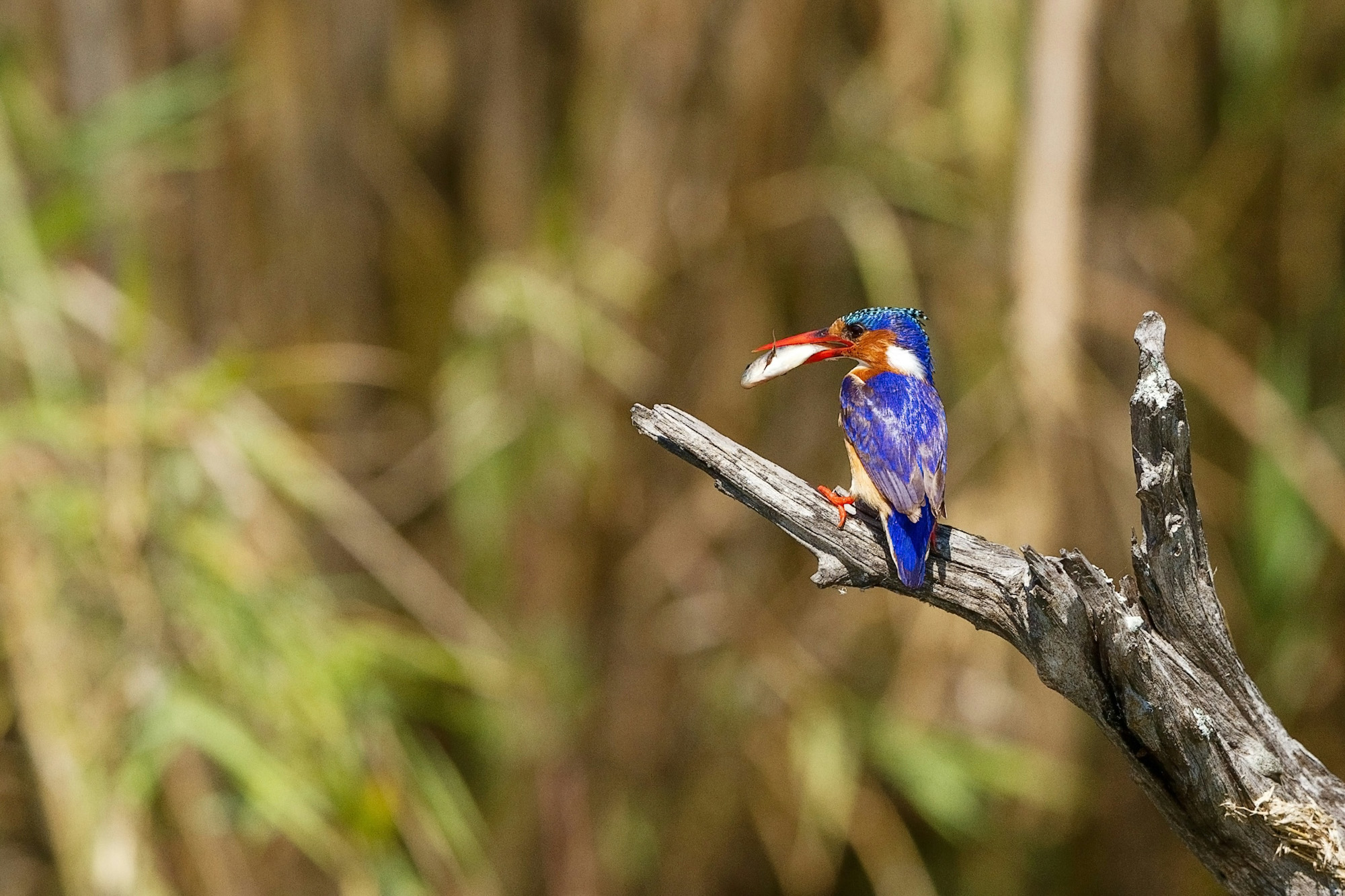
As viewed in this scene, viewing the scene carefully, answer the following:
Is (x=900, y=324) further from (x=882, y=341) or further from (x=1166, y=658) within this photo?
(x=1166, y=658)

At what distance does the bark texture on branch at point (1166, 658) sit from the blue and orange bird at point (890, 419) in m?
0.05

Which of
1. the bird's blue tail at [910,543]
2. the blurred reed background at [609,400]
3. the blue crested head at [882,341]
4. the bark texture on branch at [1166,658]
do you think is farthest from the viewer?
the blurred reed background at [609,400]

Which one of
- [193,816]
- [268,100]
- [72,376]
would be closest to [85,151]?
[72,376]

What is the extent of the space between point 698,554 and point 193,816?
1.13 meters

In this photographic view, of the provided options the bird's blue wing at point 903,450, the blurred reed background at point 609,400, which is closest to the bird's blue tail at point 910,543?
the bird's blue wing at point 903,450

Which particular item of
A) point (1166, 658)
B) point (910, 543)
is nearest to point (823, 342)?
point (910, 543)

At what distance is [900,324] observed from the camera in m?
1.13

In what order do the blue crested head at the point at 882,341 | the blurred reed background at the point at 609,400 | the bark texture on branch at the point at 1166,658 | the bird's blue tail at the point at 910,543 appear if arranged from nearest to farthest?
1. the bark texture on branch at the point at 1166,658
2. the bird's blue tail at the point at 910,543
3. the blue crested head at the point at 882,341
4. the blurred reed background at the point at 609,400

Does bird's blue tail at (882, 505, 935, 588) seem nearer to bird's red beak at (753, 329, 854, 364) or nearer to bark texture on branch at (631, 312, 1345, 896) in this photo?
bark texture on branch at (631, 312, 1345, 896)

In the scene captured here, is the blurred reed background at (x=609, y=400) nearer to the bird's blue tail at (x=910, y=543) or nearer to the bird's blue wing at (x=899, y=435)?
the bird's blue wing at (x=899, y=435)

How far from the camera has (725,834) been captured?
2986 millimetres

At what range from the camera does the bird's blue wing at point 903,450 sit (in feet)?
3.07

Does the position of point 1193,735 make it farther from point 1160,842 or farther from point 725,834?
point 1160,842

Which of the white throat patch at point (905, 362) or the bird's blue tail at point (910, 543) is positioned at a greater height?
the white throat patch at point (905, 362)
